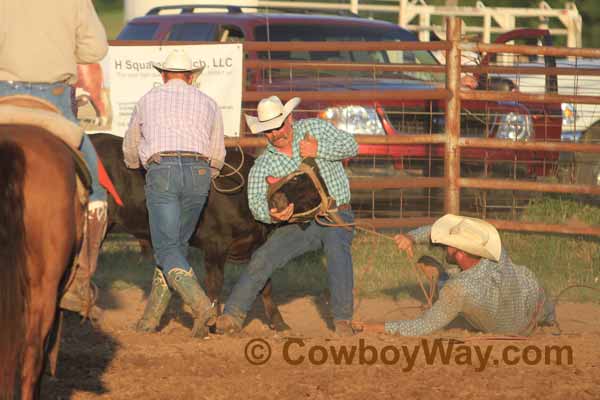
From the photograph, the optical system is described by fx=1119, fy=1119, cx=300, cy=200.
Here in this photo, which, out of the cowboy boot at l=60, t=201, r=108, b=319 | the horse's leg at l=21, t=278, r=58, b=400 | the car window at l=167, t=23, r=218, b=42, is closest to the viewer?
the horse's leg at l=21, t=278, r=58, b=400

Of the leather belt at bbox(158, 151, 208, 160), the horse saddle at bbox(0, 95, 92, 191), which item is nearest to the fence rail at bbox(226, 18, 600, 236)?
the leather belt at bbox(158, 151, 208, 160)

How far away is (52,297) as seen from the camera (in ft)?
16.3

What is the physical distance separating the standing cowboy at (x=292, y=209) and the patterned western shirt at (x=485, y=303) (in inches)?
24.0

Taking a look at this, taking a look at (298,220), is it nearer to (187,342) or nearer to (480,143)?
(187,342)

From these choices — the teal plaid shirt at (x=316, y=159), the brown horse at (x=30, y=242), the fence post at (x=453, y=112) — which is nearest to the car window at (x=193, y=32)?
the fence post at (x=453, y=112)

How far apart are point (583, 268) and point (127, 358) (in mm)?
4932

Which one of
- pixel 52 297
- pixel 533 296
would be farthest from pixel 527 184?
pixel 52 297

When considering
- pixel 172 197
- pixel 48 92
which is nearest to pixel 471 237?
pixel 172 197

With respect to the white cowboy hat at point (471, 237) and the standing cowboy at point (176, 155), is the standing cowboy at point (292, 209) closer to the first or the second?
the standing cowboy at point (176, 155)

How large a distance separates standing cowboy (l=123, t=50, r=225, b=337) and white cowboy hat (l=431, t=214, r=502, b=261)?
1.60 metres

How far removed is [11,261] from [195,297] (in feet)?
8.42

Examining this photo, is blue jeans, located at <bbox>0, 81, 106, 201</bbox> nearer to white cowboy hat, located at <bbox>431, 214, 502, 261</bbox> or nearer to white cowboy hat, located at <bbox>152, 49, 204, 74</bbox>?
white cowboy hat, located at <bbox>152, 49, 204, 74</bbox>

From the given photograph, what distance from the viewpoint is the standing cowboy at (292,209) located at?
7.43 meters

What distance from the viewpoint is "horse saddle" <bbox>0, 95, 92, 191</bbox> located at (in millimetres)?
5273
